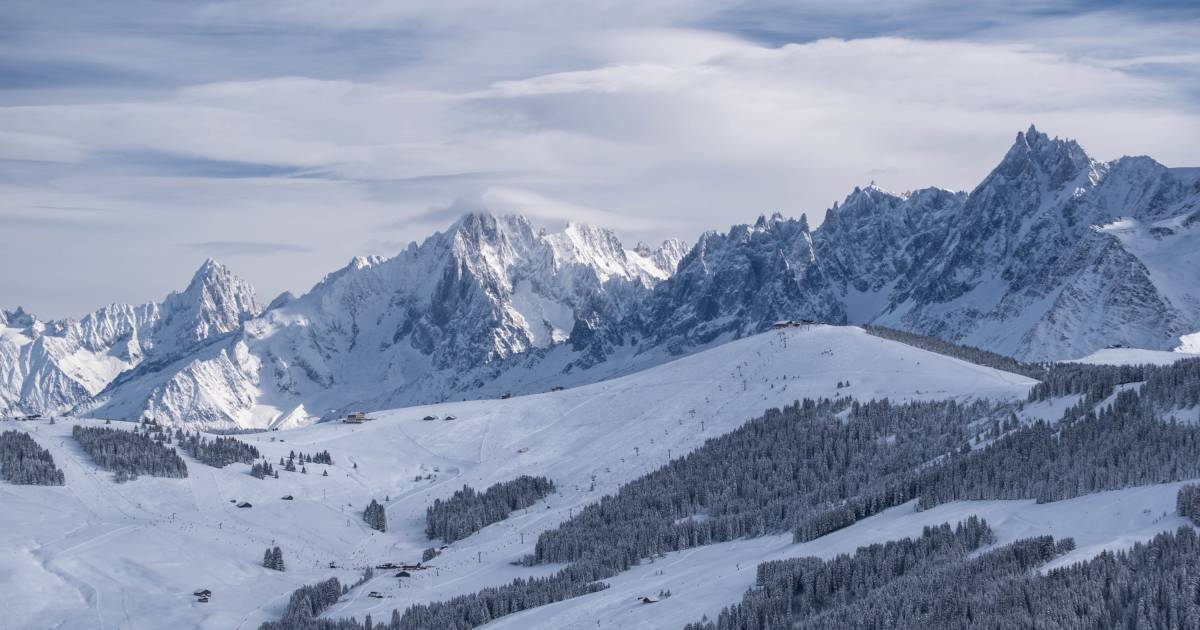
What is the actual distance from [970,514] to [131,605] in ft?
287

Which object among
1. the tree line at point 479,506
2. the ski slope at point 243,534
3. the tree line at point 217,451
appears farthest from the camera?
the tree line at point 217,451

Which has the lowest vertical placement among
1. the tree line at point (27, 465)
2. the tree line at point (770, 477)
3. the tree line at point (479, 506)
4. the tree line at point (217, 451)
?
the tree line at point (479, 506)

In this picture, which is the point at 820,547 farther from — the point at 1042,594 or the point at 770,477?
the point at 770,477

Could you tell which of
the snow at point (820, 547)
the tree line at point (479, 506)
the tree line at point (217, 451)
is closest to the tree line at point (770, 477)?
the snow at point (820, 547)

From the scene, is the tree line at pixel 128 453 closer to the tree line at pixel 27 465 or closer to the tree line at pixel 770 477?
the tree line at pixel 27 465

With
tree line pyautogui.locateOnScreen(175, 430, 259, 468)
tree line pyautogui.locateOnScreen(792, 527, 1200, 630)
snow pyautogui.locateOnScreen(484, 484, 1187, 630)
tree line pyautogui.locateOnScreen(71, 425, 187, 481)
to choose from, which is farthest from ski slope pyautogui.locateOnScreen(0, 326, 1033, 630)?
tree line pyautogui.locateOnScreen(792, 527, 1200, 630)

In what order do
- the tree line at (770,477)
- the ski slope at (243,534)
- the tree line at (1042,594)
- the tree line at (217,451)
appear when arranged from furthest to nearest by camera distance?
the tree line at (217,451) < the tree line at (770,477) < the ski slope at (243,534) < the tree line at (1042,594)

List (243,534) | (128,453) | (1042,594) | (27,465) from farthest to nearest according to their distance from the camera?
1. (128,453)
2. (27,465)
3. (243,534)
4. (1042,594)

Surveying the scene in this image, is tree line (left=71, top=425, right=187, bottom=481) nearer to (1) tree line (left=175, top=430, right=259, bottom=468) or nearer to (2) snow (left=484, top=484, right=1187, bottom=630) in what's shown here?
(1) tree line (left=175, top=430, right=259, bottom=468)

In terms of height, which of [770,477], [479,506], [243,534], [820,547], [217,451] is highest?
[217,451]

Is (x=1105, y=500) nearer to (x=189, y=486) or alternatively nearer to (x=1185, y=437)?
(x=1185, y=437)

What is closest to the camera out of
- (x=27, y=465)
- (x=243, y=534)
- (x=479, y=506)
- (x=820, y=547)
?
(x=820, y=547)

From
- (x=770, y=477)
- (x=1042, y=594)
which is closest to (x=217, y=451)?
(x=770, y=477)

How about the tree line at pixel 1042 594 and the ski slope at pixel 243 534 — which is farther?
the ski slope at pixel 243 534
